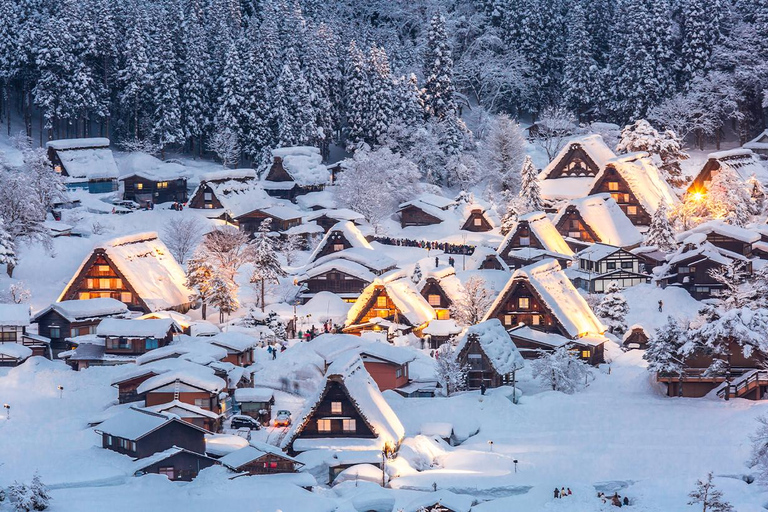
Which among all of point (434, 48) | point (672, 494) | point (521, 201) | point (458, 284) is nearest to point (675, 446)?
point (672, 494)

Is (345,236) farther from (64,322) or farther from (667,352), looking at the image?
(667,352)

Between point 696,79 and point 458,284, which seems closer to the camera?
point 458,284

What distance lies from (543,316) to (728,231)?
14468 millimetres

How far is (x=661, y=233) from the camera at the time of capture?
230 ft

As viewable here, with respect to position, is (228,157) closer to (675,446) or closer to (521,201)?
(521,201)

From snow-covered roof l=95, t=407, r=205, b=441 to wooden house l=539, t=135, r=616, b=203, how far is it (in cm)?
4210

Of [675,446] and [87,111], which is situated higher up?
[87,111]

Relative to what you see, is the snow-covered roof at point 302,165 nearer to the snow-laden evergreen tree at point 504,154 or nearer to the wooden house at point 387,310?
the snow-laden evergreen tree at point 504,154

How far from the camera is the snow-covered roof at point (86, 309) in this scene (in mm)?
55875

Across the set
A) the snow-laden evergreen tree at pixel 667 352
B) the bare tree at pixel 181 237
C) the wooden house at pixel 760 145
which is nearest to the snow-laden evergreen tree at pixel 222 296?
the bare tree at pixel 181 237

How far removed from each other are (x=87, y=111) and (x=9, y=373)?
35990mm

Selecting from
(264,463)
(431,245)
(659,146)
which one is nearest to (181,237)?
(431,245)

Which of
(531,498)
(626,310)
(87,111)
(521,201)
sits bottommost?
(531,498)

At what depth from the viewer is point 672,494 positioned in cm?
4047
